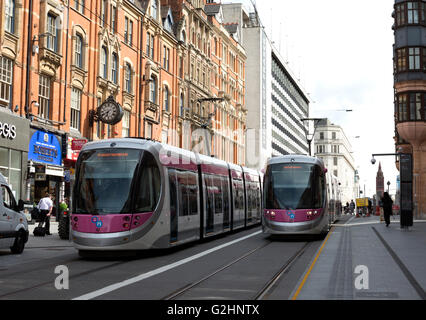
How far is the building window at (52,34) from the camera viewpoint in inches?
1196

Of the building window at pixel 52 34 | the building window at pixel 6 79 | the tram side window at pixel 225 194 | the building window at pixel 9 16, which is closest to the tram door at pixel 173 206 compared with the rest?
the tram side window at pixel 225 194

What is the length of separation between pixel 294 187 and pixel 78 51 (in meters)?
17.6

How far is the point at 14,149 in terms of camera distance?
1078 inches

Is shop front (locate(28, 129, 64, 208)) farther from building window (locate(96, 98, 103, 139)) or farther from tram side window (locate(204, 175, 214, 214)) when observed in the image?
tram side window (locate(204, 175, 214, 214))

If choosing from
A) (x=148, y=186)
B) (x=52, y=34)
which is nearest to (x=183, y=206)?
(x=148, y=186)

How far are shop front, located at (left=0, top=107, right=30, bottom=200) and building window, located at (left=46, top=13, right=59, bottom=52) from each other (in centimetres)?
479

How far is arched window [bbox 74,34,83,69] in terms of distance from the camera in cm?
3334

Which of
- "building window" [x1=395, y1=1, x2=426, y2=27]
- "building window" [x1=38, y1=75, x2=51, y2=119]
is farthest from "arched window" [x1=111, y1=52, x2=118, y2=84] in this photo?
"building window" [x1=395, y1=1, x2=426, y2=27]

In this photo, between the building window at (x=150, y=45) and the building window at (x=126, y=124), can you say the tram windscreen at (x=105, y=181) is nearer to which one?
the building window at (x=126, y=124)

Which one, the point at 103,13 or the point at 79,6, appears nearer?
the point at 79,6

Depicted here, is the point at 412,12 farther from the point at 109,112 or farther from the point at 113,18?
the point at 109,112

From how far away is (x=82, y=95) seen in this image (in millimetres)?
33719

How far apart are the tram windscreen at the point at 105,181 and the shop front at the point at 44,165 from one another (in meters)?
13.7
